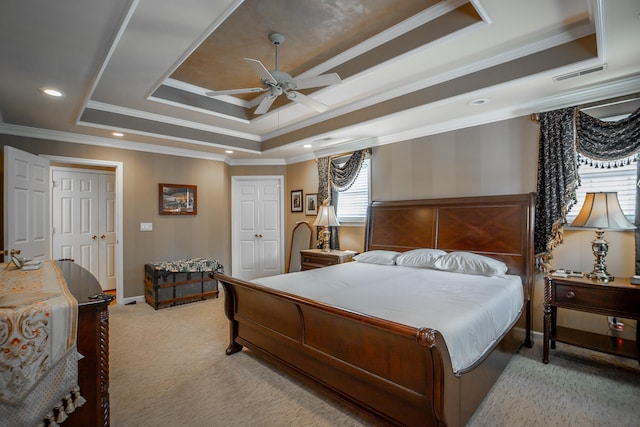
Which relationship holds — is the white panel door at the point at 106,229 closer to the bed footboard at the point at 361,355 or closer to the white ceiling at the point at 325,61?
the white ceiling at the point at 325,61

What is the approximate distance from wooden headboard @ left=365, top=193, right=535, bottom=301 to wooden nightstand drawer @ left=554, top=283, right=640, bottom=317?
1.24 feet

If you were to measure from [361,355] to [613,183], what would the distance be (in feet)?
9.61

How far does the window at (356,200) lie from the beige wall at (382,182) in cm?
17

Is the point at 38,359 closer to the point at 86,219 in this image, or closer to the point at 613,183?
the point at 613,183

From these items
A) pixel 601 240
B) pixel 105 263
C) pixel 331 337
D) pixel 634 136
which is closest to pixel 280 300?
pixel 331 337

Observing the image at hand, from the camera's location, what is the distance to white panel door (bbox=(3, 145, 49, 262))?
329cm

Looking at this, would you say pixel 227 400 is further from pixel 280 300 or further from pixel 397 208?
pixel 397 208

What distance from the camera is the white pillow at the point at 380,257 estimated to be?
377 cm

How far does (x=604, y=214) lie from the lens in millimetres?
2518

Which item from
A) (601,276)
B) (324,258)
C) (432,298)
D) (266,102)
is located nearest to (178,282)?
(324,258)

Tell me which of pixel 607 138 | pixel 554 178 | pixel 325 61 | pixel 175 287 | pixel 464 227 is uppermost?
pixel 325 61

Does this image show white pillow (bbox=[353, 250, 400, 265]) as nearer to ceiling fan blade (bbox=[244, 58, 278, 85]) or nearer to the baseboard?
ceiling fan blade (bbox=[244, 58, 278, 85])

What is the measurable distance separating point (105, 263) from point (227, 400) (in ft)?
15.2

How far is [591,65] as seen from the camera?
7.90ft
